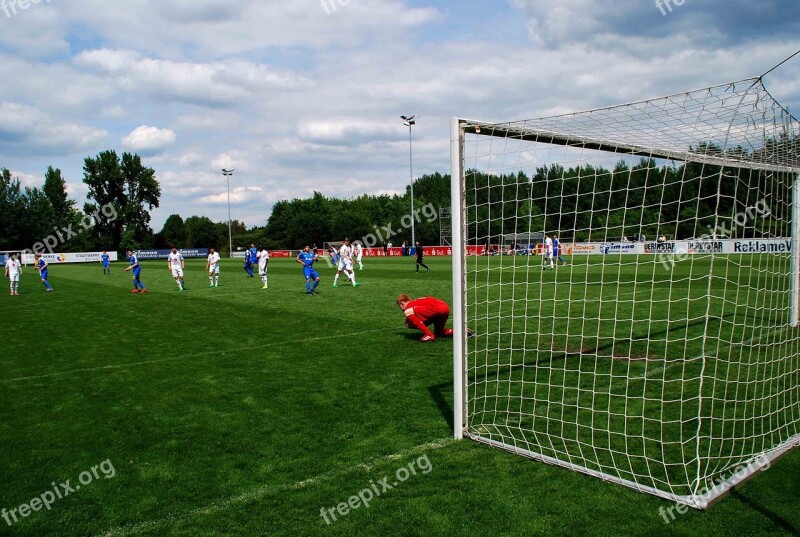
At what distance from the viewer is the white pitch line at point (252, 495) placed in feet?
13.0

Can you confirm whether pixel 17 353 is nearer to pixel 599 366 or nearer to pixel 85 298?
pixel 599 366

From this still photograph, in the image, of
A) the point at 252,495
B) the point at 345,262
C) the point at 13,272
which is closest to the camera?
the point at 252,495

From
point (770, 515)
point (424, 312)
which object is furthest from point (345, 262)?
point (770, 515)

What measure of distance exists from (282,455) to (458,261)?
2.49 meters

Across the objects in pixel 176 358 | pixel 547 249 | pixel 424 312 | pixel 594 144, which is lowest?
pixel 176 358

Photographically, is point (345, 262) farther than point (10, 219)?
No

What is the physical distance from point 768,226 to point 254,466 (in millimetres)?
6865

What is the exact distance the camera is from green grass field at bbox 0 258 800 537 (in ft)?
12.9

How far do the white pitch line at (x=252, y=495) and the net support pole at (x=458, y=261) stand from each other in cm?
39

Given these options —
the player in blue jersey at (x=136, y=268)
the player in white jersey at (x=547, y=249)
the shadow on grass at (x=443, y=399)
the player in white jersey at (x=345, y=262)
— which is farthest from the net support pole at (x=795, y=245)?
the player in blue jersey at (x=136, y=268)

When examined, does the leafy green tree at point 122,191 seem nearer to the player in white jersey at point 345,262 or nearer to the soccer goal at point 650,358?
the player in white jersey at point 345,262

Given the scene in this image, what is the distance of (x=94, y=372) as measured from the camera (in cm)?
876

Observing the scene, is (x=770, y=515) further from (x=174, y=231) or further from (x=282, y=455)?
(x=174, y=231)

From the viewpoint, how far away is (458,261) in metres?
5.65
